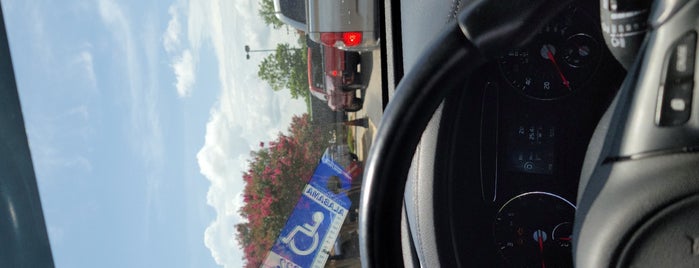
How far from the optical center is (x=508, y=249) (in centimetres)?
136

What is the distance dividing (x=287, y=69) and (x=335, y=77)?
73cm

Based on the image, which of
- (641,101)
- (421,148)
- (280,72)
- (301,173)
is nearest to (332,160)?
(301,173)

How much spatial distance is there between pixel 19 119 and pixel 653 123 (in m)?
2.55

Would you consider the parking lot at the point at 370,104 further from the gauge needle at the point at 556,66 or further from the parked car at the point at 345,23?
the gauge needle at the point at 556,66

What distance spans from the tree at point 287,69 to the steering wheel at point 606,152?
3009 mm

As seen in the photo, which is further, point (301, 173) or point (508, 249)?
point (301, 173)

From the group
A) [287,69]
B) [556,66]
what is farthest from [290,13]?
[556,66]

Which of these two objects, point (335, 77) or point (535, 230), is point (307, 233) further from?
point (535, 230)

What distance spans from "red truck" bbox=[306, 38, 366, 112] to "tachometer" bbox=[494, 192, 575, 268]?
154 centimetres

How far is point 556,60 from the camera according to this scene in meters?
1.32

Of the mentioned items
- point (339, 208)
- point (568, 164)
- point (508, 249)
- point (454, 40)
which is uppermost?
point (454, 40)

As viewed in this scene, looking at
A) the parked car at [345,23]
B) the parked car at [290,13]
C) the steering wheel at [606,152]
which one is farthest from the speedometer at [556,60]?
the parked car at [290,13]

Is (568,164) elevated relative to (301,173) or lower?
elevated

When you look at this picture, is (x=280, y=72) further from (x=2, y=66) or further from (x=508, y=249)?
(x=508, y=249)
